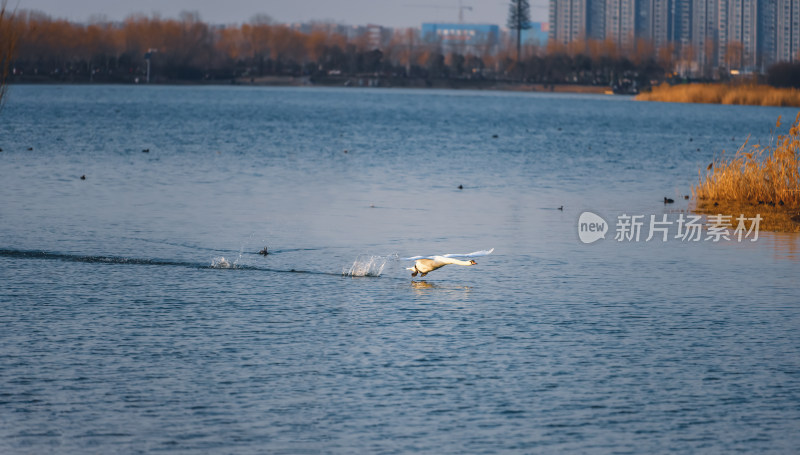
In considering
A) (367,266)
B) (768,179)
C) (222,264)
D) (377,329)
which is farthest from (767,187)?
(377,329)

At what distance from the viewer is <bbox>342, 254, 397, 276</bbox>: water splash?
19.0 meters

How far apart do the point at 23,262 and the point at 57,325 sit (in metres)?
5.53

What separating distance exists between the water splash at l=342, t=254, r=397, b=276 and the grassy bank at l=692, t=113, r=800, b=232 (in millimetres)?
9476

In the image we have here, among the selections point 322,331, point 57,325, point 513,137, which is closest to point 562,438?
point 322,331

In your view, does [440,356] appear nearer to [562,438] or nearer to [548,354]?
[548,354]

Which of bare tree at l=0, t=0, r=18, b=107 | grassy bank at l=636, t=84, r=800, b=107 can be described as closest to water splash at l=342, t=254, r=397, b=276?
bare tree at l=0, t=0, r=18, b=107

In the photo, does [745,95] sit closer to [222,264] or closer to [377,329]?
[222,264]

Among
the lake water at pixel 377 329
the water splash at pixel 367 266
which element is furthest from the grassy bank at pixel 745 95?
the water splash at pixel 367 266

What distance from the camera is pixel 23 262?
1966cm

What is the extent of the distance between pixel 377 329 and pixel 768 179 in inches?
667

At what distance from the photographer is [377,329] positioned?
47.8ft

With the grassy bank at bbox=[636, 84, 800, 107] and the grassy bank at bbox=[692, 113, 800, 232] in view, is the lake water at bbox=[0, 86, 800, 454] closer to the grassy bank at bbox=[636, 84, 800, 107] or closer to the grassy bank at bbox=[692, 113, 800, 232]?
the grassy bank at bbox=[692, 113, 800, 232]

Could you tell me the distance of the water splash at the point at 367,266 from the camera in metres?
19.0

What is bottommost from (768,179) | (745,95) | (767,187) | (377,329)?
(377,329)
